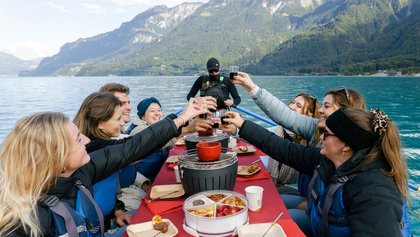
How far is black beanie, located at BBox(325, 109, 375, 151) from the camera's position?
1962mm

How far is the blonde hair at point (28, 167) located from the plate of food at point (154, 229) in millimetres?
480

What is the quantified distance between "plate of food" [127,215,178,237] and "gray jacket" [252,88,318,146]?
1.84m

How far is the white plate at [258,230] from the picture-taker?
63.8 inches

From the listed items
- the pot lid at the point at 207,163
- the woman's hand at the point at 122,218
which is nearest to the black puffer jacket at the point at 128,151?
the pot lid at the point at 207,163

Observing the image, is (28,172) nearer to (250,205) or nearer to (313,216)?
(250,205)

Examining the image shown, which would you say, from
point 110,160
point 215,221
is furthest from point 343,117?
point 110,160

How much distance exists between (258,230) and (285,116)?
1.83 m

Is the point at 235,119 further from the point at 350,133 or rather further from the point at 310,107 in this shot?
the point at 310,107

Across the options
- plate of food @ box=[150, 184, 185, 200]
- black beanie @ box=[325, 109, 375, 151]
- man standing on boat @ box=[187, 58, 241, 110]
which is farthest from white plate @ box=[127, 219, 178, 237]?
man standing on boat @ box=[187, 58, 241, 110]

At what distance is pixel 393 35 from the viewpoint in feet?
385

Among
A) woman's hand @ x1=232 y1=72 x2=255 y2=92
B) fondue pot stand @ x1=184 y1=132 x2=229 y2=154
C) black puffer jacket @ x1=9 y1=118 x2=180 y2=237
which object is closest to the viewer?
black puffer jacket @ x1=9 y1=118 x2=180 y2=237

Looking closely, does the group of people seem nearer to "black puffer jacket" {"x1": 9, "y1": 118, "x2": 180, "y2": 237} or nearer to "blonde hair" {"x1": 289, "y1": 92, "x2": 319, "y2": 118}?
"black puffer jacket" {"x1": 9, "y1": 118, "x2": 180, "y2": 237}

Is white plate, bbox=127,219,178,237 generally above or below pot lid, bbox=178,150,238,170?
below

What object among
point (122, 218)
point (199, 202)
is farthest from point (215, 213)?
point (122, 218)
